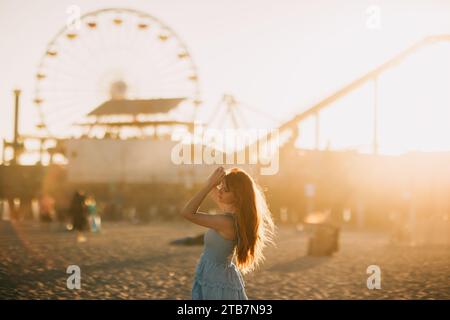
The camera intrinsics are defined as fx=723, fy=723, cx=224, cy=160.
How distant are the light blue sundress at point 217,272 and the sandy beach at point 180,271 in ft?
16.7

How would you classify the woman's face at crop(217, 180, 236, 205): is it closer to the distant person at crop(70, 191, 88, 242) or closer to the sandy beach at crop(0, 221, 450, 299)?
the sandy beach at crop(0, 221, 450, 299)

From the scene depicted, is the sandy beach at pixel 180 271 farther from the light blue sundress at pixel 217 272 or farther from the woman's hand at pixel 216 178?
the woman's hand at pixel 216 178

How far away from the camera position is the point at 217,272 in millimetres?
5082

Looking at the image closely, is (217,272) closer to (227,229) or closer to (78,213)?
(227,229)

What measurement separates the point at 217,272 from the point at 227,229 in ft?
1.16

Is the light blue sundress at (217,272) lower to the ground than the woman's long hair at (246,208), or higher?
lower

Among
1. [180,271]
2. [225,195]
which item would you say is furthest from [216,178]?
[180,271]

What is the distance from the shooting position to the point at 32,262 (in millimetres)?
15039

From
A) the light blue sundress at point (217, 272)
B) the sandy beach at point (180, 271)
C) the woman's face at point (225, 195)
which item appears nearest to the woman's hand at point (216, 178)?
the woman's face at point (225, 195)

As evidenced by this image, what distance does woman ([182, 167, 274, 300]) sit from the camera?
16.1 ft

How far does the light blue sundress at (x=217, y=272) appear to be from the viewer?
5.02 m

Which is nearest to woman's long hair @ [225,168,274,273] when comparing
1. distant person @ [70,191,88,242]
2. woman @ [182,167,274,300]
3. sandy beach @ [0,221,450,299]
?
woman @ [182,167,274,300]

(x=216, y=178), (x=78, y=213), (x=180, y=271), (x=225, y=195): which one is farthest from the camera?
(x=78, y=213)

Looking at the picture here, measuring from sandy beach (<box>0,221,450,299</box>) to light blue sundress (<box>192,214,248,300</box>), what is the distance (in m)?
5.09
